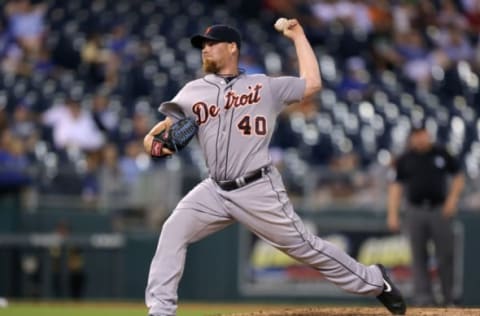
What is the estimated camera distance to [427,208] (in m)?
11.8

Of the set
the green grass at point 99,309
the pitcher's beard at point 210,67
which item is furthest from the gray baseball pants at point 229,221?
the green grass at point 99,309

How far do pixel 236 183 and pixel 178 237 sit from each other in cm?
46

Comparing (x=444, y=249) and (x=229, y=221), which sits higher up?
(x=229, y=221)

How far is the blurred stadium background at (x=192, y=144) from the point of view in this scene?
567 inches

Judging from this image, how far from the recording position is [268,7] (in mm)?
20000

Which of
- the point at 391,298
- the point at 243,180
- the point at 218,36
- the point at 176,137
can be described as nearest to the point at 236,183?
the point at 243,180

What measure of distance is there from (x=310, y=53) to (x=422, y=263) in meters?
5.17

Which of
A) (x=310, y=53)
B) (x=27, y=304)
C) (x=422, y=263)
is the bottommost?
(x=27, y=304)

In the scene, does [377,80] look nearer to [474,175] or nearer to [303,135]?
[303,135]

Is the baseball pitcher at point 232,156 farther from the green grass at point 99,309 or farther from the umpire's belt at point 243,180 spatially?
the green grass at point 99,309

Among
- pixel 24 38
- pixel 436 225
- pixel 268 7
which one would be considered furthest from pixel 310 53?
pixel 268 7

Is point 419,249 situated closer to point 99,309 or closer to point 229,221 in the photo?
point 99,309

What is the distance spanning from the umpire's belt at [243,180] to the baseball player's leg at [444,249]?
5.01 m

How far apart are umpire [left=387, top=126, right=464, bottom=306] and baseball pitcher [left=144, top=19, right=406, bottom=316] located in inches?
186
